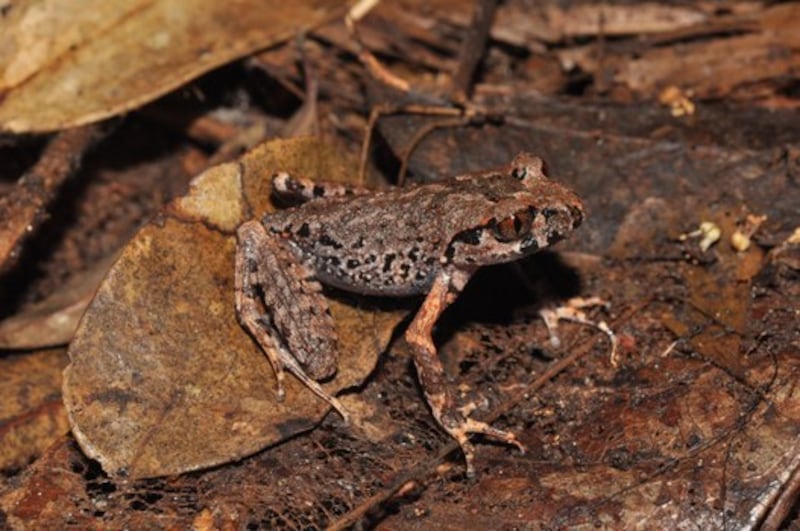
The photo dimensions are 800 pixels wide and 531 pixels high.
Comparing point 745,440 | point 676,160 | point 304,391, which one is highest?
point 676,160

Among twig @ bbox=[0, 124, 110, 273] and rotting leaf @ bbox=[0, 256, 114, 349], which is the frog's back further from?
twig @ bbox=[0, 124, 110, 273]

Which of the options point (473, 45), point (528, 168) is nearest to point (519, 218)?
point (528, 168)

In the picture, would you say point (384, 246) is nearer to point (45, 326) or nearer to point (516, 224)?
point (516, 224)

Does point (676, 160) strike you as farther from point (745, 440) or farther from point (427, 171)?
point (745, 440)

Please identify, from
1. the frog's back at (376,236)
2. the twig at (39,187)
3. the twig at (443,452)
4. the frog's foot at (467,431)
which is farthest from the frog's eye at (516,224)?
the twig at (39,187)

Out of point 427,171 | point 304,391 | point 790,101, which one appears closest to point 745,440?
point 304,391

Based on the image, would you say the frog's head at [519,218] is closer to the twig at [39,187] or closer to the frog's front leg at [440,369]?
the frog's front leg at [440,369]
